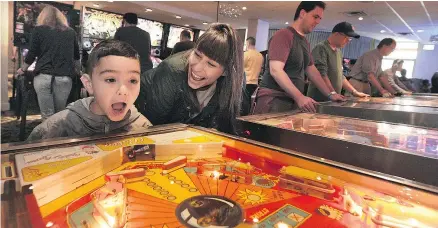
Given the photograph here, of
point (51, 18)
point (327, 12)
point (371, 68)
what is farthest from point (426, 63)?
point (51, 18)

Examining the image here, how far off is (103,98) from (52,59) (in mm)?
2044

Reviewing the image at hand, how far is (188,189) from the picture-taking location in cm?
72

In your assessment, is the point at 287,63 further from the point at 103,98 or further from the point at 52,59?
the point at 52,59

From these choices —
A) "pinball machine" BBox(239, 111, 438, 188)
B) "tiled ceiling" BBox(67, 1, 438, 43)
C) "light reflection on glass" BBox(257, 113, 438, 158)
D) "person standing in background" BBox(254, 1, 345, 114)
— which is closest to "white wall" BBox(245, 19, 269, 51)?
"tiled ceiling" BBox(67, 1, 438, 43)

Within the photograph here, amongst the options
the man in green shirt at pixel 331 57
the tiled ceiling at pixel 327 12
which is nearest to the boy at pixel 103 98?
the man in green shirt at pixel 331 57

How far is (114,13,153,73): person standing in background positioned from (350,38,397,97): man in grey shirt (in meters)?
2.72

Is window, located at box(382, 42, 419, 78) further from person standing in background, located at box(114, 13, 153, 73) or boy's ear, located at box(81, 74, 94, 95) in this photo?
boy's ear, located at box(81, 74, 94, 95)

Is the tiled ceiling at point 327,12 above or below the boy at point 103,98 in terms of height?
above

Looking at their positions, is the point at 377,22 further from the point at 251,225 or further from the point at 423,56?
the point at 251,225

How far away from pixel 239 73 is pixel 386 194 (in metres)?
0.82

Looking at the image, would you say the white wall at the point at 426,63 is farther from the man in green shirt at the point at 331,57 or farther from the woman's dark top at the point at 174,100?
the woman's dark top at the point at 174,100

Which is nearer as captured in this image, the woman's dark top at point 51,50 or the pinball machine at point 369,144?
the pinball machine at point 369,144

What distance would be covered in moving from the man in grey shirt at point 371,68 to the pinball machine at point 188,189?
11.4 ft

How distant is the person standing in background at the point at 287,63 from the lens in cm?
198
